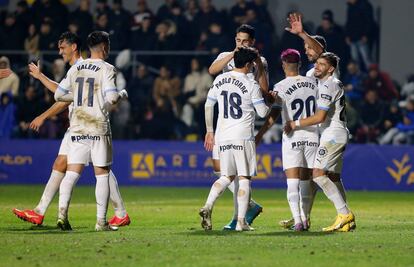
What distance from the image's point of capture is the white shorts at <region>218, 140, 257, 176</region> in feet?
42.9

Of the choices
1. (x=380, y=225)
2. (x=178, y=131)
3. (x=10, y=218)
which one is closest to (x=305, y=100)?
Answer: (x=380, y=225)

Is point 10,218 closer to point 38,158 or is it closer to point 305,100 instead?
point 305,100

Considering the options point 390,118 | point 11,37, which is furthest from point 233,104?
point 11,37

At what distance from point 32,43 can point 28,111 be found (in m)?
2.35

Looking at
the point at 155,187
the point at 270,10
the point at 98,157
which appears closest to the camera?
the point at 98,157

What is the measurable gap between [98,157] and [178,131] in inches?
521

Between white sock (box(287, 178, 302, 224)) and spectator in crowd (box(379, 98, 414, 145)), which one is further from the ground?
spectator in crowd (box(379, 98, 414, 145))

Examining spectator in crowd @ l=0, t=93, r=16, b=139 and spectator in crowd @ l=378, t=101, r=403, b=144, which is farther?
spectator in crowd @ l=378, t=101, r=403, b=144

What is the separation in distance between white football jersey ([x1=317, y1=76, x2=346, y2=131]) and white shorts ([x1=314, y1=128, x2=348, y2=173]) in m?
0.09

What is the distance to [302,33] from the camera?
13727 mm

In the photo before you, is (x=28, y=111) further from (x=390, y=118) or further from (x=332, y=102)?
(x=332, y=102)

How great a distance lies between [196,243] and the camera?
459 inches

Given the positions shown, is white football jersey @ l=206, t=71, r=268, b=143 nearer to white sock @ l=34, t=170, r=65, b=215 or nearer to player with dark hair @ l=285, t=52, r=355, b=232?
player with dark hair @ l=285, t=52, r=355, b=232

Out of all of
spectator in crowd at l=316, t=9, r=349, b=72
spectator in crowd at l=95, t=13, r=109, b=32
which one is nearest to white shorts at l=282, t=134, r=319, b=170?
spectator in crowd at l=316, t=9, r=349, b=72
